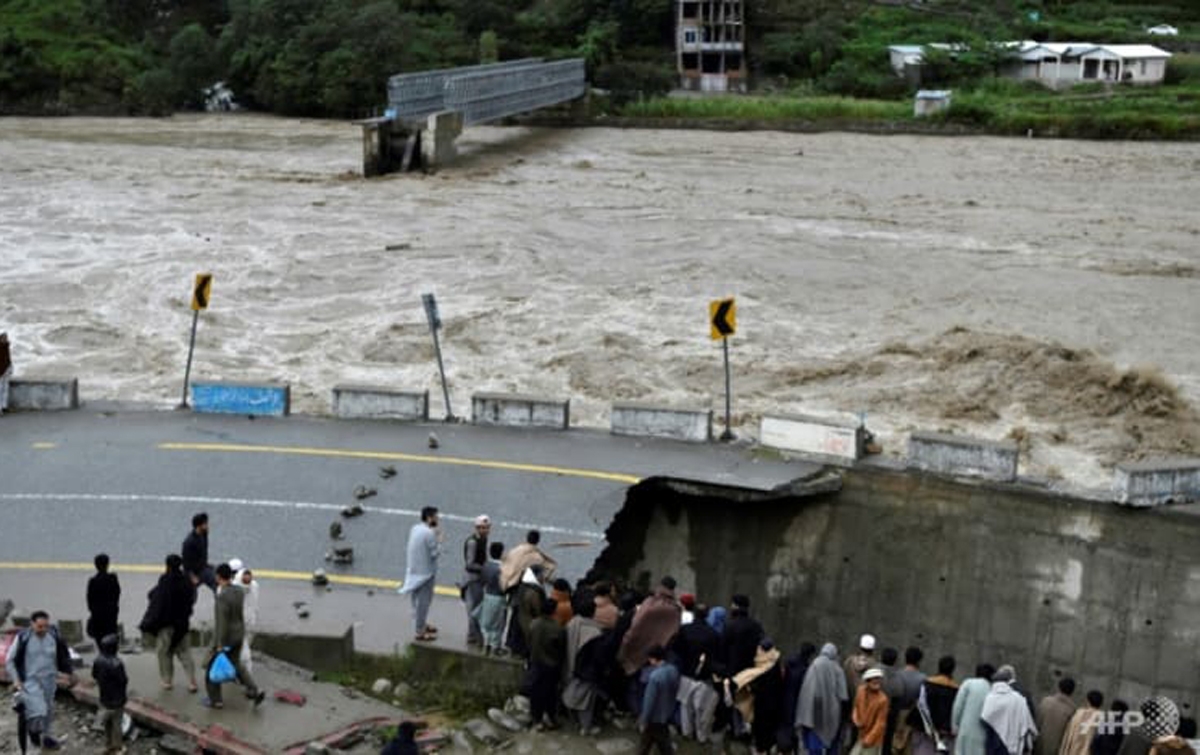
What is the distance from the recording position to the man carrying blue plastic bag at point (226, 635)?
1288 cm

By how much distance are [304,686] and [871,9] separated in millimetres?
85368

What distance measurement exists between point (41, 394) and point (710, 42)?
70.0 meters

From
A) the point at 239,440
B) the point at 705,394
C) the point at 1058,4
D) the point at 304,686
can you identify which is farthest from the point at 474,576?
the point at 1058,4

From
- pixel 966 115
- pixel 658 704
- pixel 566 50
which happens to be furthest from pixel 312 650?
pixel 566 50

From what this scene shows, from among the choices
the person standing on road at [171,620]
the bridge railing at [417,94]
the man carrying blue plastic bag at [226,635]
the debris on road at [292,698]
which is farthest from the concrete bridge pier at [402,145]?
the man carrying blue plastic bag at [226,635]

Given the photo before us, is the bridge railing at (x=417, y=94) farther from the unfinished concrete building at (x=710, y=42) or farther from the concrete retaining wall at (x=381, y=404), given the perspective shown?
the concrete retaining wall at (x=381, y=404)

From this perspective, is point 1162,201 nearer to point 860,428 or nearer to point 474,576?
point 860,428

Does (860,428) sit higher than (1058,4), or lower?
lower

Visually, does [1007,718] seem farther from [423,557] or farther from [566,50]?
[566,50]

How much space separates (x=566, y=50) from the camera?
86938 mm

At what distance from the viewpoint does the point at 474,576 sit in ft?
46.8

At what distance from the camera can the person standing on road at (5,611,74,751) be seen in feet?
40.0

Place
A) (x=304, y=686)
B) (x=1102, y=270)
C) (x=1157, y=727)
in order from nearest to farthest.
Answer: (x=1157, y=727) → (x=304, y=686) → (x=1102, y=270)

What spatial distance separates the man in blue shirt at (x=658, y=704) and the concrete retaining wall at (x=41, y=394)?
12193 millimetres
